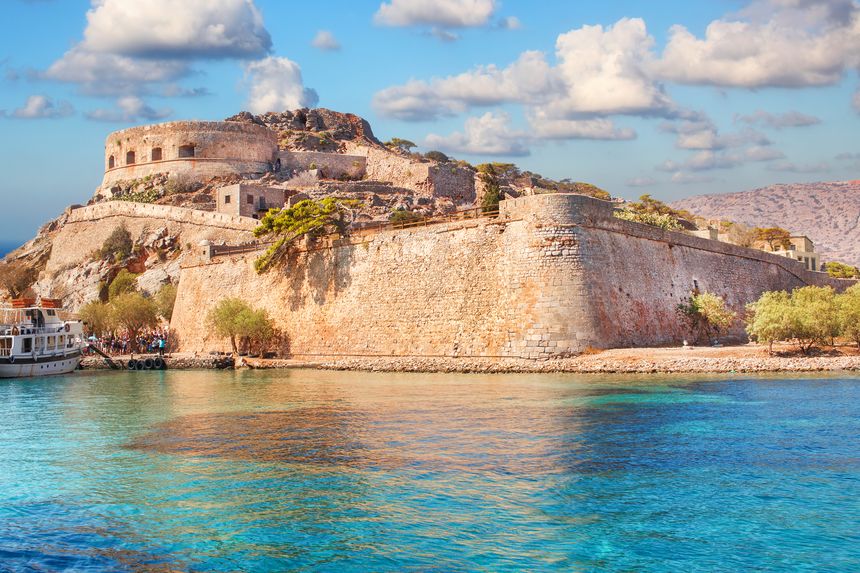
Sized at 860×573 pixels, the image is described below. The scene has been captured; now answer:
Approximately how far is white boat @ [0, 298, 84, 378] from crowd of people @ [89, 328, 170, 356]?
14.6 feet

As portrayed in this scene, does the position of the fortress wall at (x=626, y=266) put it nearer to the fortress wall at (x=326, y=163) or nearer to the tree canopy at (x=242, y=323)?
the tree canopy at (x=242, y=323)

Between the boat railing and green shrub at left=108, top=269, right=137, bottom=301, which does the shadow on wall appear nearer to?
the boat railing

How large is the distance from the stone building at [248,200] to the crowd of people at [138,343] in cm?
800

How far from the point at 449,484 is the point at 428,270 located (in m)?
18.4

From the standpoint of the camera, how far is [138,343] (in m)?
43.4

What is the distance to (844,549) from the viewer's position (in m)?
9.27

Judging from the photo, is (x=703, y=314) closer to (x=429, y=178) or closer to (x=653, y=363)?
(x=653, y=363)

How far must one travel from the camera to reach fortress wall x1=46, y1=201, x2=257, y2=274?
46.2 meters

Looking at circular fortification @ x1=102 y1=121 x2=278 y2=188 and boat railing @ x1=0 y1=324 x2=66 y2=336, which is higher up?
circular fortification @ x1=102 y1=121 x2=278 y2=188

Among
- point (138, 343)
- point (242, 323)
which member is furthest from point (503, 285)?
point (138, 343)

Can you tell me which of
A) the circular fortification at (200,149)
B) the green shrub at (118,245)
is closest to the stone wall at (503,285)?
the green shrub at (118,245)

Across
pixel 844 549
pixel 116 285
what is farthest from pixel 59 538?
pixel 116 285

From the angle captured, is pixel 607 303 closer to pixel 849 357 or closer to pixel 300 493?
pixel 849 357

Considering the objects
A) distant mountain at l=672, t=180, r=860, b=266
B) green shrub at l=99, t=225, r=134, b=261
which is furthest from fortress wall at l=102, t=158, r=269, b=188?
distant mountain at l=672, t=180, r=860, b=266
